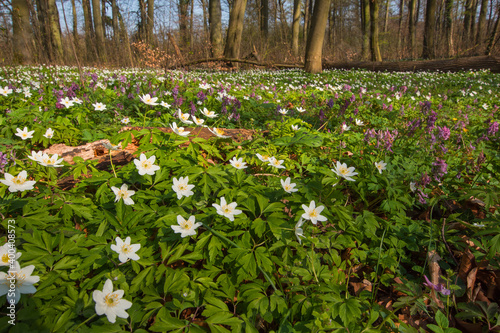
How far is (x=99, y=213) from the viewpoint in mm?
1792

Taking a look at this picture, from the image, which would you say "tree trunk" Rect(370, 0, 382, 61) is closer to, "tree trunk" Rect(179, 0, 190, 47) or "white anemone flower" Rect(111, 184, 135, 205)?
"tree trunk" Rect(179, 0, 190, 47)

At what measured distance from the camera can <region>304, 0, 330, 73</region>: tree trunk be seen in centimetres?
1078

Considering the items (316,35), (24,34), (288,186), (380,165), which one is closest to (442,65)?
(316,35)

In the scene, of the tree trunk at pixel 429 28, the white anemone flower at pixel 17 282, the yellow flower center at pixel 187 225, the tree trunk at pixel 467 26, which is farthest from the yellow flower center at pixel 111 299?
the tree trunk at pixel 467 26

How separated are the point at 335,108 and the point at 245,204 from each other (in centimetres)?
295

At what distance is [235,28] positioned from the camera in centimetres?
1473

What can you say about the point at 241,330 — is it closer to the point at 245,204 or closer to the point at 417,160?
the point at 245,204

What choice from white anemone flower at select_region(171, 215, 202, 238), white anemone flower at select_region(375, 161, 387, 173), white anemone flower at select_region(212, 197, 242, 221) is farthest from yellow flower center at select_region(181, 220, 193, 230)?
→ white anemone flower at select_region(375, 161, 387, 173)

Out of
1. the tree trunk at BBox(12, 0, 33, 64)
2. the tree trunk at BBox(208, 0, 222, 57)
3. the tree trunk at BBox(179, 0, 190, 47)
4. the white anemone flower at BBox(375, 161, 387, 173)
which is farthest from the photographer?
the tree trunk at BBox(208, 0, 222, 57)

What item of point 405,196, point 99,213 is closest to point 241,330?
point 99,213

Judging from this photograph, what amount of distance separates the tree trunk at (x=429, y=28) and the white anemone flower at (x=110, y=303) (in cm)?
2155

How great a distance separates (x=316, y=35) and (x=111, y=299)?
1233cm

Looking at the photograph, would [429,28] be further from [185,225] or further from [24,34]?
[24,34]

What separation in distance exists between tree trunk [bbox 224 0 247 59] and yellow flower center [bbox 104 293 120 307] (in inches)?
614
